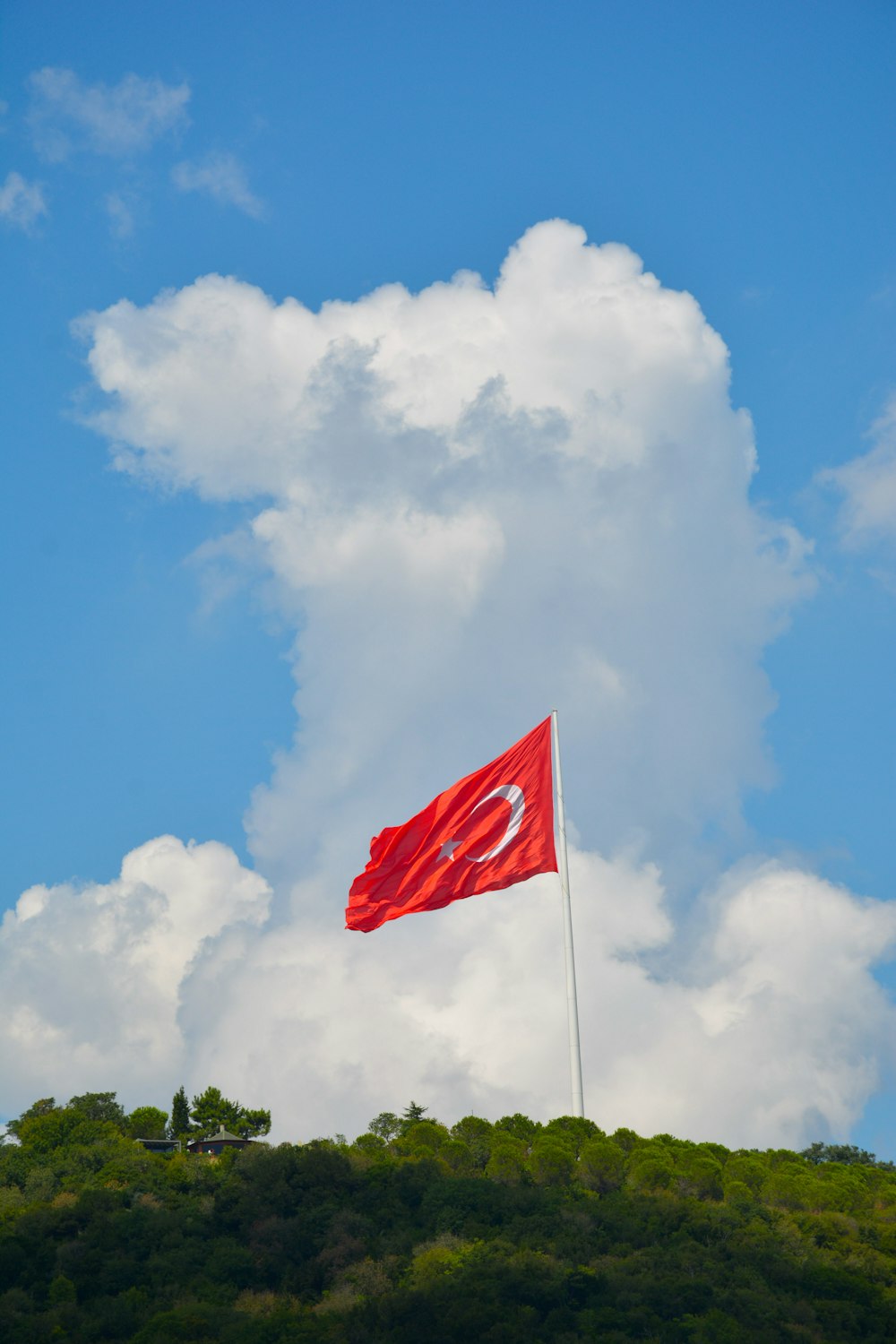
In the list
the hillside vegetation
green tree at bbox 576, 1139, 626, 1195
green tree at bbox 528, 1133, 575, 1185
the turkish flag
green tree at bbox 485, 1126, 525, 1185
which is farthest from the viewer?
green tree at bbox 528, 1133, 575, 1185

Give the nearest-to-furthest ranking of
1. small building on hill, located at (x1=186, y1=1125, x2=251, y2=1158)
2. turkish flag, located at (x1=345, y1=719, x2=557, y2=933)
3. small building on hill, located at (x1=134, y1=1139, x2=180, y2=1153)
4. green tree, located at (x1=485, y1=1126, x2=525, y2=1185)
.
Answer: turkish flag, located at (x1=345, y1=719, x2=557, y2=933) < green tree, located at (x1=485, y1=1126, x2=525, y2=1185) < small building on hill, located at (x1=134, y1=1139, x2=180, y2=1153) < small building on hill, located at (x1=186, y1=1125, x2=251, y2=1158)

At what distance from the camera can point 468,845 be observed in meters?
49.8

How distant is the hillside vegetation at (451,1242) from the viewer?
4353cm

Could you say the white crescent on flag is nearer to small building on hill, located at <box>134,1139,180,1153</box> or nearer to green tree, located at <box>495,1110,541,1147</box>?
green tree, located at <box>495,1110,541,1147</box>

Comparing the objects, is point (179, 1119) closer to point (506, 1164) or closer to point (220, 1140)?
point (220, 1140)

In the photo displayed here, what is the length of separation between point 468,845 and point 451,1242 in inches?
576

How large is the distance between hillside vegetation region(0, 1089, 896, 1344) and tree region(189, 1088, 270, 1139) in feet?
111

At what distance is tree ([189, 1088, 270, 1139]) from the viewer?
9819cm

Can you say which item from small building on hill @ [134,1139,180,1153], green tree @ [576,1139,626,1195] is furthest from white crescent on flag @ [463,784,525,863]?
small building on hill @ [134,1139,180,1153]

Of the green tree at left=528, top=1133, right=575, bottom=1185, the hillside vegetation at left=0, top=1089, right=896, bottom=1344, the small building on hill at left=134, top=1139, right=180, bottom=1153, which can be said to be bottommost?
the hillside vegetation at left=0, top=1089, right=896, bottom=1344

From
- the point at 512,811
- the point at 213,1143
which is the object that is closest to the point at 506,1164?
the point at 512,811

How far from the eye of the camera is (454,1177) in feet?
181

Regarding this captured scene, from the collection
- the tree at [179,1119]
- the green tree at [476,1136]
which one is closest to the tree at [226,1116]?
the tree at [179,1119]

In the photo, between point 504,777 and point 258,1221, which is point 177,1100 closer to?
point 258,1221
